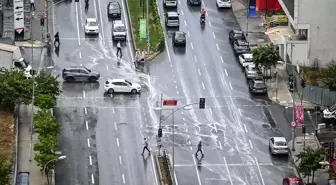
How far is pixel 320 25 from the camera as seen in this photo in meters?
163

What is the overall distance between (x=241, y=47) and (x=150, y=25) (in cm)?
1458

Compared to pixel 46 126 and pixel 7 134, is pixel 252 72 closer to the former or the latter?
pixel 46 126

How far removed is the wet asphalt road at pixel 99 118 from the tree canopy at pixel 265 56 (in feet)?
44.5

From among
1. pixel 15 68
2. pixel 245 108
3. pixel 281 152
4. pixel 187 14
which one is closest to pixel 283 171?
pixel 281 152

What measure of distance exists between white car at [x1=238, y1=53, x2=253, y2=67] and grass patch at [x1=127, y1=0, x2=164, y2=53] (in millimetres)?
10761

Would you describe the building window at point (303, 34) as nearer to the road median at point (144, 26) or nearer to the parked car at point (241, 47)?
the parked car at point (241, 47)

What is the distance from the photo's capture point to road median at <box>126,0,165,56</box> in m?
169

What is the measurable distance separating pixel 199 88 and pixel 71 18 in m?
28.2

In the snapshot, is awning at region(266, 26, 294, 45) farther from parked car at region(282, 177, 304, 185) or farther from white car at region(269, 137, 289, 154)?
parked car at region(282, 177, 304, 185)

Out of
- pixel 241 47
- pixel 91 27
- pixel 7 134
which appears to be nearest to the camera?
pixel 7 134

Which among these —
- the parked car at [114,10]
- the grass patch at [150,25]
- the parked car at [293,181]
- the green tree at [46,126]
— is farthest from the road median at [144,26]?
the parked car at [293,181]

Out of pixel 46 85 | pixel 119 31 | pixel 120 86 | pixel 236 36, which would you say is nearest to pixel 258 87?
pixel 236 36

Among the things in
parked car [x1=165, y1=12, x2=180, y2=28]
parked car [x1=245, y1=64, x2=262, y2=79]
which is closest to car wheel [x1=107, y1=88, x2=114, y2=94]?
parked car [x1=245, y1=64, x2=262, y2=79]

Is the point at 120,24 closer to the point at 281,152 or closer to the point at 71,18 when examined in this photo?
the point at 71,18
